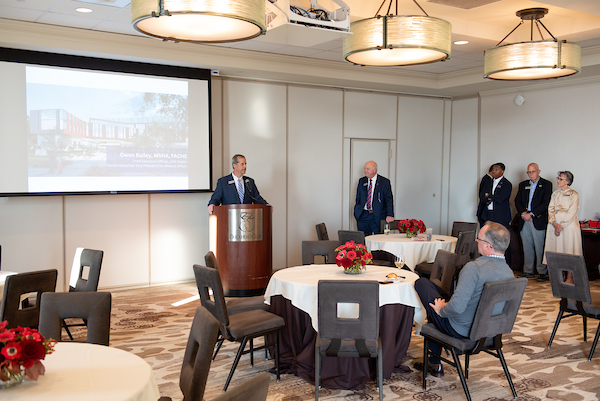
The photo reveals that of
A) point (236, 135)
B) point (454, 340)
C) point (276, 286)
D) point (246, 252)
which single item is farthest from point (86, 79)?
point (454, 340)

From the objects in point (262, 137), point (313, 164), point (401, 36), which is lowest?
point (313, 164)

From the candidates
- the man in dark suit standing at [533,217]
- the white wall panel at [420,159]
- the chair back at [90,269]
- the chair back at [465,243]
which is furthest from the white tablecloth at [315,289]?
the white wall panel at [420,159]

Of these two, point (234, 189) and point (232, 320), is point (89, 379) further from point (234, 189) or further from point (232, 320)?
point (234, 189)

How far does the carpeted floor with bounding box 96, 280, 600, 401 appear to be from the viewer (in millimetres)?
4594

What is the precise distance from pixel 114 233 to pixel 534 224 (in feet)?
23.7

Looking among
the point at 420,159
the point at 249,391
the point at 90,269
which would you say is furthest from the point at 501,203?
the point at 249,391

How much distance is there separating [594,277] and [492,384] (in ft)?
19.2

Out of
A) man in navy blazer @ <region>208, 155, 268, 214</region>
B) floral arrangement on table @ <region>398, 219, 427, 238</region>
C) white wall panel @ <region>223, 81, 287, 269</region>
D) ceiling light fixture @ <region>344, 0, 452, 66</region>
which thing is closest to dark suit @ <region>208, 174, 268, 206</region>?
man in navy blazer @ <region>208, 155, 268, 214</region>

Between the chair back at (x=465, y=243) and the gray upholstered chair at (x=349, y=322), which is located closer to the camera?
the gray upholstered chair at (x=349, y=322)

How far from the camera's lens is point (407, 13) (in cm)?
780

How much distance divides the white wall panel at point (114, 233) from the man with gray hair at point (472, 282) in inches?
217

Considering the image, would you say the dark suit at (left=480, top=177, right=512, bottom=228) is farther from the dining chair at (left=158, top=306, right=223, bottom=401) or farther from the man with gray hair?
the dining chair at (left=158, top=306, right=223, bottom=401)

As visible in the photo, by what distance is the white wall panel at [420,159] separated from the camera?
458 inches

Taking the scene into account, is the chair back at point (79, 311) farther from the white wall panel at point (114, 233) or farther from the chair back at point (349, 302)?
the white wall panel at point (114, 233)
